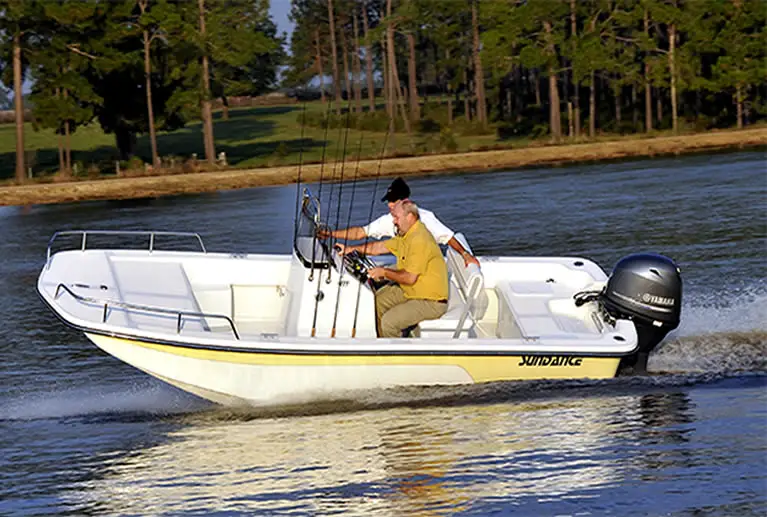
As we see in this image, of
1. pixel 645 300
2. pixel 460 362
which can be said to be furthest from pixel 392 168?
pixel 460 362

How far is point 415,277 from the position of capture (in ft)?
30.3

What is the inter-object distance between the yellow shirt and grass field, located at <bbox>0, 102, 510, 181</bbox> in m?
32.8

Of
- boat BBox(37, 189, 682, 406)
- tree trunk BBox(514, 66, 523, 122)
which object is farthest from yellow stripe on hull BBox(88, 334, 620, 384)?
tree trunk BBox(514, 66, 523, 122)

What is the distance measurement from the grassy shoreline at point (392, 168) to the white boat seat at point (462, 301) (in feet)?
83.2

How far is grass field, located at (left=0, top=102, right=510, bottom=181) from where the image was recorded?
4659 centimetres

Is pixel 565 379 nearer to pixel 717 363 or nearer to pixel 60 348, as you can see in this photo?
pixel 717 363

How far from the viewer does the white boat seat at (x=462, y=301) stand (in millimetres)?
9297

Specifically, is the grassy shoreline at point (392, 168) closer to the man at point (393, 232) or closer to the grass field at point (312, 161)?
the grass field at point (312, 161)

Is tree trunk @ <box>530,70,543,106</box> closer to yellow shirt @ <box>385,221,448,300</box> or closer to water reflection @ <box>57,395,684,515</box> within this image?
yellow shirt @ <box>385,221,448,300</box>

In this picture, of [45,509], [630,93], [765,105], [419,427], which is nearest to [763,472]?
[419,427]

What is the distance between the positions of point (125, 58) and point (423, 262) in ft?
118

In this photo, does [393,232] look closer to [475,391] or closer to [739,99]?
[475,391]

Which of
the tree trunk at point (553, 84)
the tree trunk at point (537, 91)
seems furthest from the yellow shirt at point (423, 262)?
the tree trunk at point (537, 91)

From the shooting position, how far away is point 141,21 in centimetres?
4409
